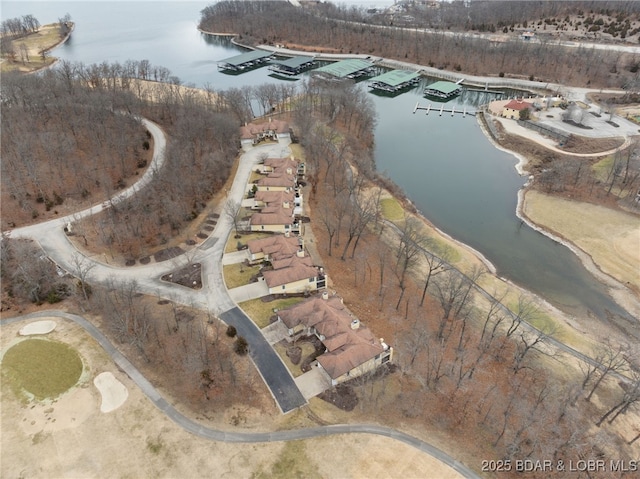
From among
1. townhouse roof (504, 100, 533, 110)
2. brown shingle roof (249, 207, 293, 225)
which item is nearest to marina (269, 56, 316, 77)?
townhouse roof (504, 100, 533, 110)

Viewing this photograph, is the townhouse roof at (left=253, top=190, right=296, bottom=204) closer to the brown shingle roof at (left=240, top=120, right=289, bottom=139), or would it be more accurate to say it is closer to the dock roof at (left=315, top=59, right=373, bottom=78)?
the brown shingle roof at (left=240, top=120, right=289, bottom=139)

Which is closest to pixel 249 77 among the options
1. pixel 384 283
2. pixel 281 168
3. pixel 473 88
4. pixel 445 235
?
pixel 473 88

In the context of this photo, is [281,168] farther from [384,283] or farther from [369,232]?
[384,283]

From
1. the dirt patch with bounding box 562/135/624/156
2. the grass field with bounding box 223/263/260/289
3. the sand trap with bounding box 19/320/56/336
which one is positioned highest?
the dirt patch with bounding box 562/135/624/156

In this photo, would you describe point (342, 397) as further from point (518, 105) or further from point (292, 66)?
point (292, 66)

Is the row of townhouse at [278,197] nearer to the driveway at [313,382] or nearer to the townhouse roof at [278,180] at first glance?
the townhouse roof at [278,180]
